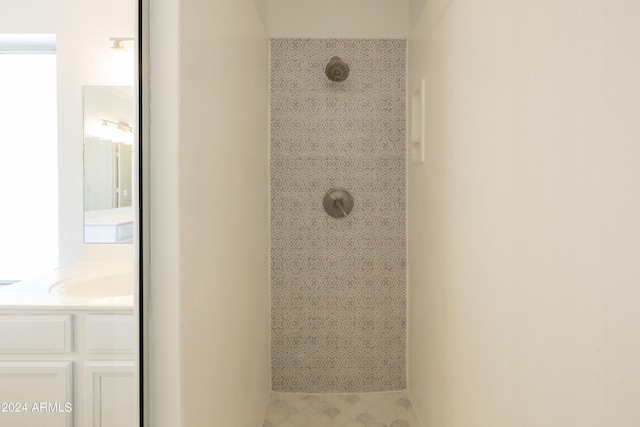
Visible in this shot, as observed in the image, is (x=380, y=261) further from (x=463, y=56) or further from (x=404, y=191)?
(x=463, y=56)

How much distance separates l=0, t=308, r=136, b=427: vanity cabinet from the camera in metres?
0.70

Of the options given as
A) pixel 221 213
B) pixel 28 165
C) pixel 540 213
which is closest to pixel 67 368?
pixel 28 165

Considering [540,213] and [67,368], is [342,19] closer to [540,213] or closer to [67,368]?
[540,213]

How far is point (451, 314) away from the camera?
1679mm

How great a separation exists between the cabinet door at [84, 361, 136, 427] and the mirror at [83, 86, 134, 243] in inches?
11.0

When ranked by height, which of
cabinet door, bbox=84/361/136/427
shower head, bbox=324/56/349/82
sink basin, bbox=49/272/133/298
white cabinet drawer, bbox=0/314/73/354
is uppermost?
shower head, bbox=324/56/349/82

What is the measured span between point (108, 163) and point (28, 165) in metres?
0.24

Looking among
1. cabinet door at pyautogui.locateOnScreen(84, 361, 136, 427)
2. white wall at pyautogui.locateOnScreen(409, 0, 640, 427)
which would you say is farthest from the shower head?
cabinet door at pyautogui.locateOnScreen(84, 361, 136, 427)

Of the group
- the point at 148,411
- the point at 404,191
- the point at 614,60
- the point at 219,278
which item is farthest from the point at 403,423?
the point at 614,60

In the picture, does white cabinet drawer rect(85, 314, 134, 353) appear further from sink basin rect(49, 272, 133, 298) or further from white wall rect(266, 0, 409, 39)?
white wall rect(266, 0, 409, 39)

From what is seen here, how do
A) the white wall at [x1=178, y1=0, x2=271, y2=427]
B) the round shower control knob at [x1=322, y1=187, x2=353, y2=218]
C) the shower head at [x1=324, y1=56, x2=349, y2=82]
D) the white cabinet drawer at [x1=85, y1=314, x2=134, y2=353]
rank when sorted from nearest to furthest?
the white cabinet drawer at [x1=85, y1=314, x2=134, y2=353] < the white wall at [x1=178, y1=0, x2=271, y2=427] < the shower head at [x1=324, y1=56, x2=349, y2=82] < the round shower control knob at [x1=322, y1=187, x2=353, y2=218]

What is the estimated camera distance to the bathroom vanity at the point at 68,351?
2.32ft

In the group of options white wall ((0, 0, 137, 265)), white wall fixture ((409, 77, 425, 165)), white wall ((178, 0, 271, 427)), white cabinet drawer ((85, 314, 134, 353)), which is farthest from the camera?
white wall fixture ((409, 77, 425, 165))

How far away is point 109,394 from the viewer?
0.97 m
